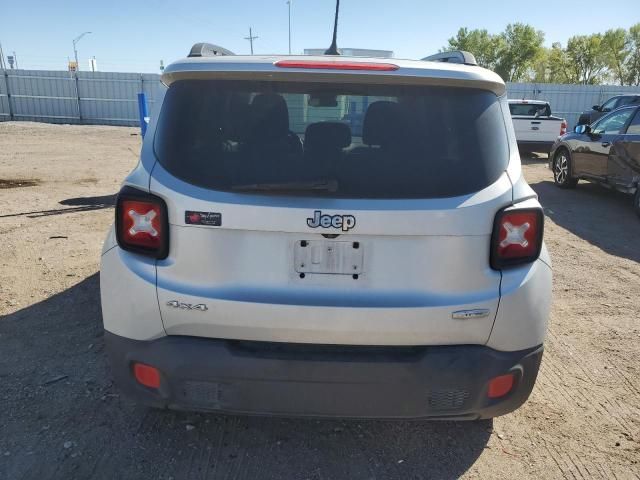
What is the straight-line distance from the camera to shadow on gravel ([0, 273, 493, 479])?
2.48 m

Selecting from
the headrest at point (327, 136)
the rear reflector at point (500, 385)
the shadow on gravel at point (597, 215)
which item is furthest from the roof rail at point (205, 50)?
the shadow on gravel at point (597, 215)

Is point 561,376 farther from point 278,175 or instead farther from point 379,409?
point 278,175

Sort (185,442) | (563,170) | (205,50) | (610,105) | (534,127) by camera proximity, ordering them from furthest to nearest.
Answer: (610,105) → (534,127) → (563,170) → (205,50) → (185,442)

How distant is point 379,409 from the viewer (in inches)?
85.6

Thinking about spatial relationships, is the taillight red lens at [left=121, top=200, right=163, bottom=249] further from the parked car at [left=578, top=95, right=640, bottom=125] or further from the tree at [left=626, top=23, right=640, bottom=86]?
the tree at [left=626, top=23, right=640, bottom=86]

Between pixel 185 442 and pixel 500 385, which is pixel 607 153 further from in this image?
pixel 185 442

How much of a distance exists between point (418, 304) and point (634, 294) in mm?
3957

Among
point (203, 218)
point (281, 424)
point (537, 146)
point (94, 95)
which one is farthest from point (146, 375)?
point (94, 95)

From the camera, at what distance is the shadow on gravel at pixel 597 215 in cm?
683

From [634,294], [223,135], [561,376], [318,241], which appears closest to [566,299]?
[634,294]

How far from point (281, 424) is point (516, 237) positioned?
1.62 m

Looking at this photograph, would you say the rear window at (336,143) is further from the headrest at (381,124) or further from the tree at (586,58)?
the tree at (586,58)

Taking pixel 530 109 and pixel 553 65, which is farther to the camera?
pixel 553 65

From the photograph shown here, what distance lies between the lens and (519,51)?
63.8 metres
